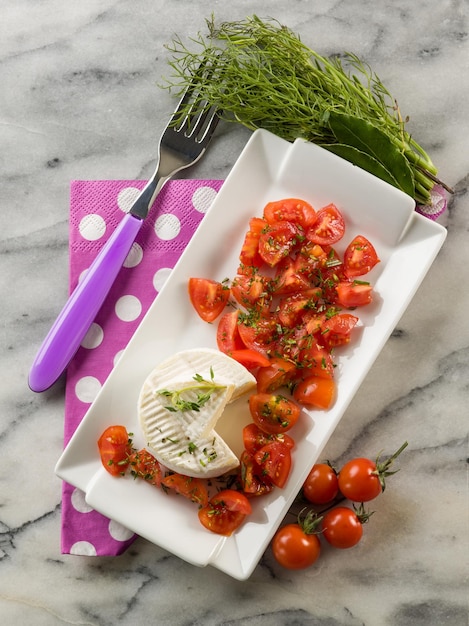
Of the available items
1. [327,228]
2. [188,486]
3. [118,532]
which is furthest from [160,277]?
[118,532]

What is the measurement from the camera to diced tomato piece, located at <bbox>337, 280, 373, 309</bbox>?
2.36 m

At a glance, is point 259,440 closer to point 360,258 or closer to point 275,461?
point 275,461

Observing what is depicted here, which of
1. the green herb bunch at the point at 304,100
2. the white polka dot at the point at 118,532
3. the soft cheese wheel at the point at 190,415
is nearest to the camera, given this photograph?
the soft cheese wheel at the point at 190,415

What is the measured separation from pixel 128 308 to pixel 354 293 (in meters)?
0.69

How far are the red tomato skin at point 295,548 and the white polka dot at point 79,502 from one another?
22.8 inches

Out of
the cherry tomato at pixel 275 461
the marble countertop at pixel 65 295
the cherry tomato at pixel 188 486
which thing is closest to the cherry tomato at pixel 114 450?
the cherry tomato at pixel 188 486

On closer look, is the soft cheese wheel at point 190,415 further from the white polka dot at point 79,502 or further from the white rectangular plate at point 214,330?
the white polka dot at point 79,502

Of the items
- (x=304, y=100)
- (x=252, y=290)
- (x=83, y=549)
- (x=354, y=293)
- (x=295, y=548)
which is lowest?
(x=83, y=549)

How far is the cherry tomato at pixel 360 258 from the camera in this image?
2.39 m

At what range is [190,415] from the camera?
89.7 inches

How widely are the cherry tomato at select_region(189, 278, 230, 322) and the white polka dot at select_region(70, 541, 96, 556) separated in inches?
30.4

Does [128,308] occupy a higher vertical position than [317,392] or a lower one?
lower

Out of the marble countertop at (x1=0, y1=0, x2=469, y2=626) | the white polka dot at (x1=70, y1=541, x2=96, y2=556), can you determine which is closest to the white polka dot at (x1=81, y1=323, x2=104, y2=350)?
the marble countertop at (x1=0, y1=0, x2=469, y2=626)

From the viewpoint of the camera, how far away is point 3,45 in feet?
8.69
